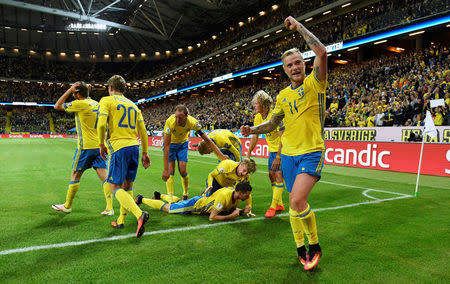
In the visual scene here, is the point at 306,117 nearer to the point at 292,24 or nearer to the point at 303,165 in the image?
the point at 303,165

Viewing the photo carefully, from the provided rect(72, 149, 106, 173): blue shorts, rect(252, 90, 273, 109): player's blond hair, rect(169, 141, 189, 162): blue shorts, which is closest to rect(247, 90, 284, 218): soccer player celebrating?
rect(252, 90, 273, 109): player's blond hair

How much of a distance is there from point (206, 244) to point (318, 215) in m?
2.54

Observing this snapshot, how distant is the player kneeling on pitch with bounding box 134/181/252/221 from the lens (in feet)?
15.5

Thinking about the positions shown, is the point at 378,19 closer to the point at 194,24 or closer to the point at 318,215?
the point at 318,215

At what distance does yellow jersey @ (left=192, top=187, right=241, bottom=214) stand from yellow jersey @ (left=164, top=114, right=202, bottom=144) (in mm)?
1597

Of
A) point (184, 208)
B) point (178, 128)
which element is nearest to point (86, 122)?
point (178, 128)

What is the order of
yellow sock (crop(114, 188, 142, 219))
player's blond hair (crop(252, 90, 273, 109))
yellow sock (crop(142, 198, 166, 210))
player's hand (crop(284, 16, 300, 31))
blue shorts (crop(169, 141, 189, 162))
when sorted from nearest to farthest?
player's hand (crop(284, 16, 300, 31)), yellow sock (crop(114, 188, 142, 219)), player's blond hair (crop(252, 90, 273, 109)), yellow sock (crop(142, 198, 166, 210)), blue shorts (crop(169, 141, 189, 162))

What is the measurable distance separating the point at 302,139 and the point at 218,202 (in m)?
2.20

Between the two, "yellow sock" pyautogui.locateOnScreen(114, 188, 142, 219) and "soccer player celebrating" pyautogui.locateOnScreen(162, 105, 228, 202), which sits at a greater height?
"soccer player celebrating" pyautogui.locateOnScreen(162, 105, 228, 202)

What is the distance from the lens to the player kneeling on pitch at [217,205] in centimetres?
472

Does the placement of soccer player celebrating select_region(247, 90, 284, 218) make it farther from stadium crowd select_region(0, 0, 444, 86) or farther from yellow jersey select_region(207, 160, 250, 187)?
stadium crowd select_region(0, 0, 444, 86)

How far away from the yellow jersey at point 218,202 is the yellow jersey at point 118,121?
1.70 meters

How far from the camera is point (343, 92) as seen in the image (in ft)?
68.2

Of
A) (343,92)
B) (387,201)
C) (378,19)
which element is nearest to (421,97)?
(343,92)
